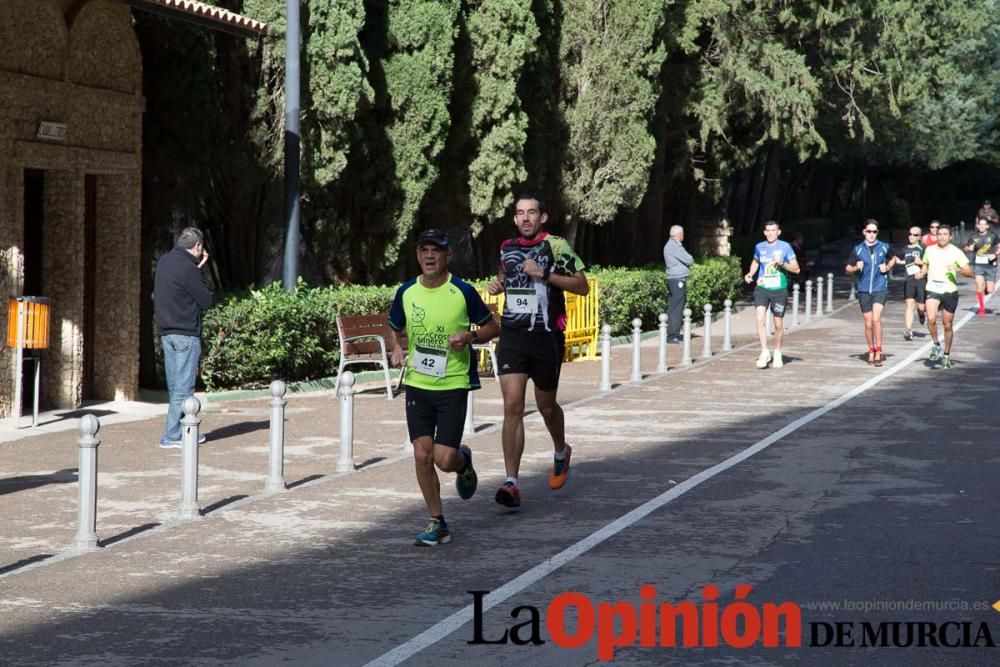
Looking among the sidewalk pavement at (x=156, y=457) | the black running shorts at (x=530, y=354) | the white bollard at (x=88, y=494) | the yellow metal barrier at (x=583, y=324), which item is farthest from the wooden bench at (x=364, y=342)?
the white bollard at (x=88, y=494)

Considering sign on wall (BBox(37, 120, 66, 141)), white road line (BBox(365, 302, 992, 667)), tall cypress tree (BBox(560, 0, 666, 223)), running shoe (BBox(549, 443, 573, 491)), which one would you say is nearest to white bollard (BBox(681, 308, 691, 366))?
white road line (BBox(365, 302, 992, 667))

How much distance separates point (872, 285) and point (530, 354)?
13551 mm

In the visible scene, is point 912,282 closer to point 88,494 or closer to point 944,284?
point 944,284

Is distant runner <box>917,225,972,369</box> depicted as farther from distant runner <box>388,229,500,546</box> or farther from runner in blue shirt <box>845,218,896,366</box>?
distant runner <box>388,229,500,546</box>

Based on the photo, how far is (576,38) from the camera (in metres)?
29.5

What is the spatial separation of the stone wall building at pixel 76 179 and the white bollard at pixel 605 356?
5.39 meters

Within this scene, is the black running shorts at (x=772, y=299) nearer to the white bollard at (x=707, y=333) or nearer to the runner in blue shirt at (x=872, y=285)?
the runner in blue shirt at (x=872, y=285)

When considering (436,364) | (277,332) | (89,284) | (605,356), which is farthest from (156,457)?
(605,356)

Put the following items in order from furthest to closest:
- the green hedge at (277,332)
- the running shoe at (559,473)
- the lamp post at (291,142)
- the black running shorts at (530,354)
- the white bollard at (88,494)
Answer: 1. the lamp post at (291,142)
2. the green hedge at (277,332)
3. the running shoe at (559,473)
4. the black running shorts at (530,354)
5. the white bollard at (88,494)

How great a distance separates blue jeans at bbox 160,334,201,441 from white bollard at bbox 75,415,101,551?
4.73 m

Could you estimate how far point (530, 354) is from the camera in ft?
36.5

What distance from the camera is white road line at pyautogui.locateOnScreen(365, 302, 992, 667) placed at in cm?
716

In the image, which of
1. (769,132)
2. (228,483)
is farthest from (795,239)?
(228,483)

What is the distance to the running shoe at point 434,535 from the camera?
9.48 m
